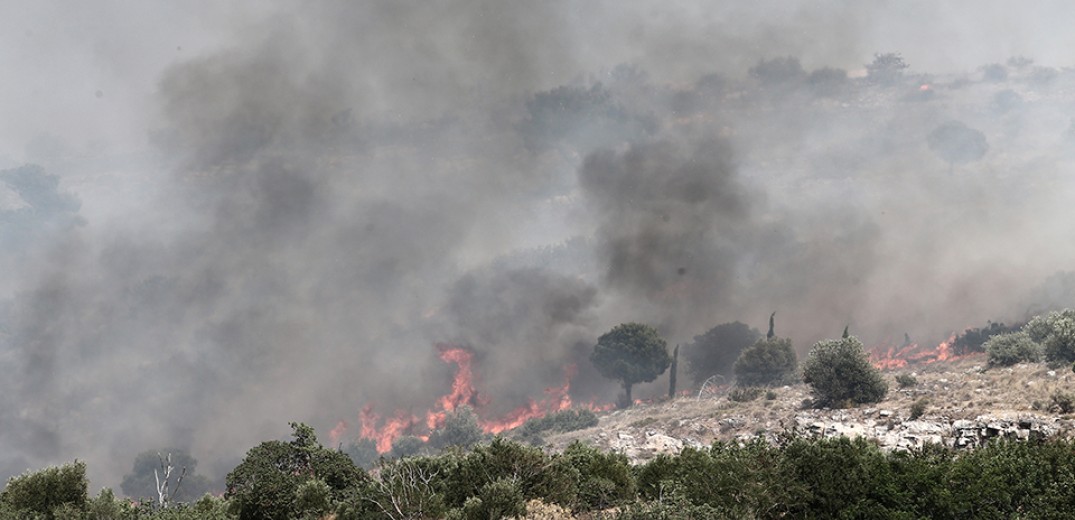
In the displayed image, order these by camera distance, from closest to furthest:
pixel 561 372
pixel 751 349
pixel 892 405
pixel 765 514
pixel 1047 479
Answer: pixel 1047 479 → pixel 765 514 → pixel 892 405 → pixel 751 349 → pixel 561 372

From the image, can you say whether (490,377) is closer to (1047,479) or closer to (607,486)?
(607,486)

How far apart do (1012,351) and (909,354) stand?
268 ft

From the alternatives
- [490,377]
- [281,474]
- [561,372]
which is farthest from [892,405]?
[490,377]

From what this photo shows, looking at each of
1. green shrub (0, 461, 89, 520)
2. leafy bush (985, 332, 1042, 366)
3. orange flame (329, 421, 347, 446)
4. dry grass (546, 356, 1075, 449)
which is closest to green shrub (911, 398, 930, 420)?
dry grass (546, 356, 1075, 449)

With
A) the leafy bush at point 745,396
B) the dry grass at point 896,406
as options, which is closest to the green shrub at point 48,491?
the dry grass at point 896,406

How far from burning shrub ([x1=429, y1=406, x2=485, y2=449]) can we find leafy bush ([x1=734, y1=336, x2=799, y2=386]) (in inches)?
2162

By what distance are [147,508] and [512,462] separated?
23885 mm

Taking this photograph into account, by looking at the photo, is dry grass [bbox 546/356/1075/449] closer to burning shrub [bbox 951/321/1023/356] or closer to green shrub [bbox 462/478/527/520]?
green shrub [bbox 462/478/527/520]

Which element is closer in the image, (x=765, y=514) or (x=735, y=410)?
(x=765, y=514)

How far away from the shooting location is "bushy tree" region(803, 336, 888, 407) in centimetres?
8062

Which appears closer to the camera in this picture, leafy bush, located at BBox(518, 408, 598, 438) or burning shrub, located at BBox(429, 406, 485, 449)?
leafy bush, located at BBox(518, 408, 598, 438)

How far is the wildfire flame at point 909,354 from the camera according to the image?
469ft

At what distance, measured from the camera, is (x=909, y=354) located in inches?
6260

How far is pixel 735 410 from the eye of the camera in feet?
302
